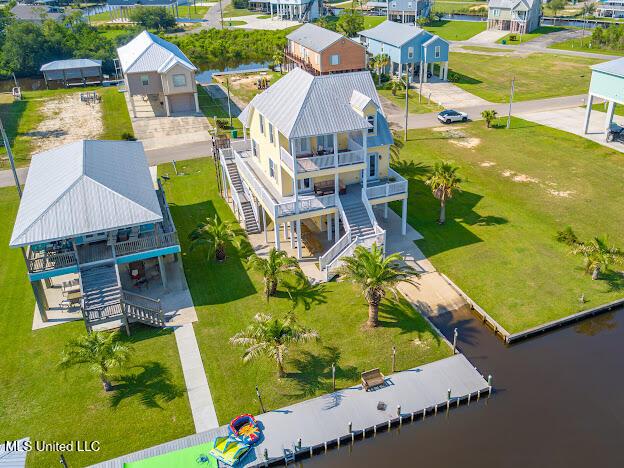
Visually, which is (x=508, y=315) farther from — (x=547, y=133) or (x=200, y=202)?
(x=547, y=133)

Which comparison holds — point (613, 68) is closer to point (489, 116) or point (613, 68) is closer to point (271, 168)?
point (489, 116)

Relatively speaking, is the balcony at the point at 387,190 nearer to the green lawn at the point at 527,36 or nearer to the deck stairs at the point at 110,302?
the deck stairs at the point at 110,302

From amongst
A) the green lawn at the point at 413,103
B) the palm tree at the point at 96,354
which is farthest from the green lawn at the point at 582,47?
the palm tree at the point at 96,354

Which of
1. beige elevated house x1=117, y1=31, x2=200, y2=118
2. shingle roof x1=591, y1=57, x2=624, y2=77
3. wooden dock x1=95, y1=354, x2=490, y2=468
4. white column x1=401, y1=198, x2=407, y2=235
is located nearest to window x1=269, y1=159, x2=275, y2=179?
white column x1=401, y1=198, x2=407, y2=235

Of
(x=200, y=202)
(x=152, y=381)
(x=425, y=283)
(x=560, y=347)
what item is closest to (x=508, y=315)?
(x=560, y=347)

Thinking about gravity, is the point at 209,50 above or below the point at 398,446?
above

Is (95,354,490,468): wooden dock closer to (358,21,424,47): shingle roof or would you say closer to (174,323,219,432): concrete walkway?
(174,323,219,432): concrete walkway
